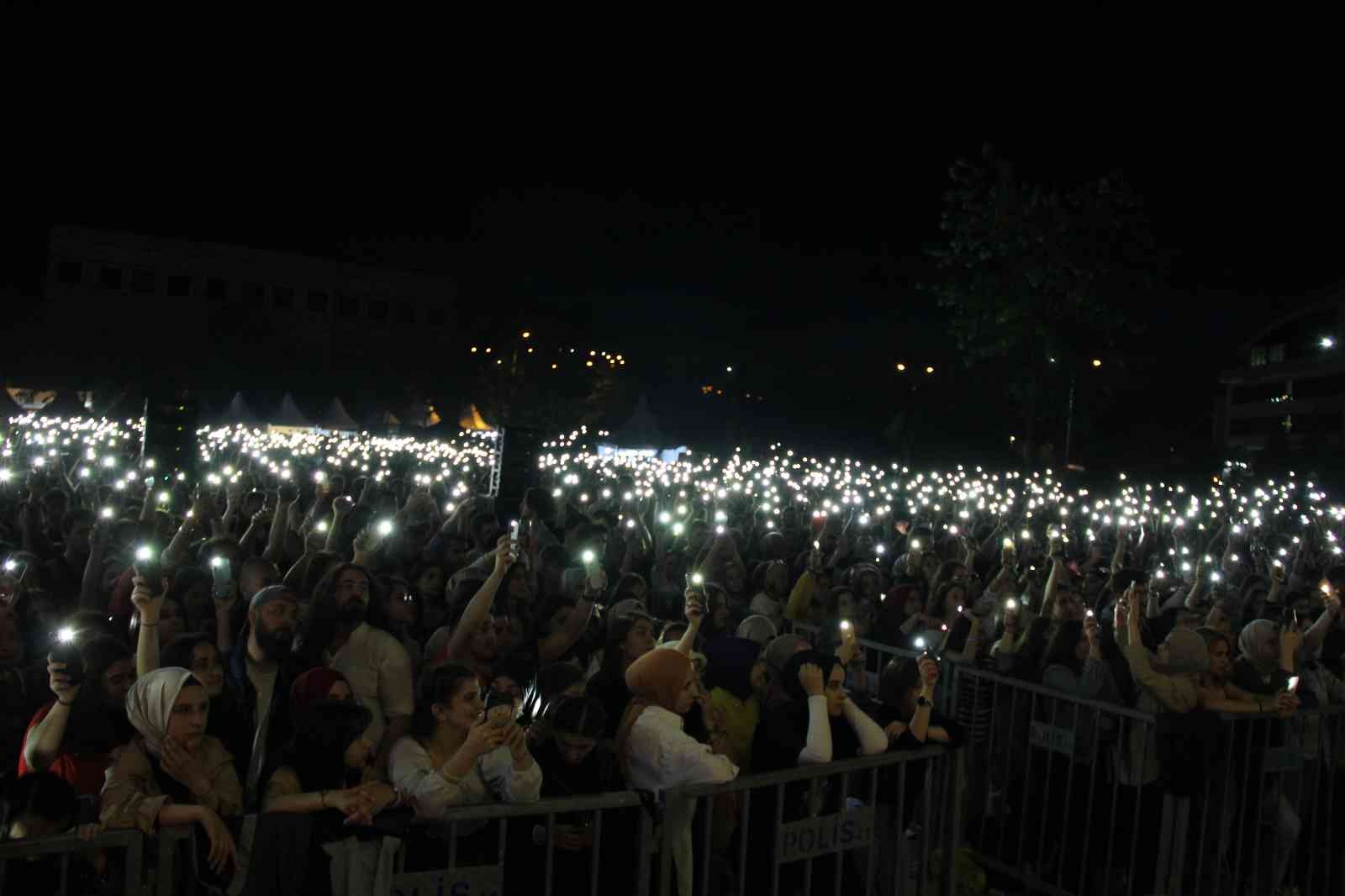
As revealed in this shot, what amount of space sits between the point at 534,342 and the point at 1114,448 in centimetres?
3168

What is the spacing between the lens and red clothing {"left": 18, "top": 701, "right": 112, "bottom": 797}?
3.98m

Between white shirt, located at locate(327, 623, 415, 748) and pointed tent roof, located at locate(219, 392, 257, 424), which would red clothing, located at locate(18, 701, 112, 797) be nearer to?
white shirt, located at locate(327, 623, 415, 748)

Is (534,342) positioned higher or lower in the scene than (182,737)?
higher

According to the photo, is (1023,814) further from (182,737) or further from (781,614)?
(182,737)

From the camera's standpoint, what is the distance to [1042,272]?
82.5 ft

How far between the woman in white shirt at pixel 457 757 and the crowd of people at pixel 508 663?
0.01 metres

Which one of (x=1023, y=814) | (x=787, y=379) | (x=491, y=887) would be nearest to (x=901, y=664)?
(x=1023, y=814)

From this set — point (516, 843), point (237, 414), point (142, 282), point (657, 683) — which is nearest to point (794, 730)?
point (657, 683)

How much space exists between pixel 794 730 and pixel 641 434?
2714 cm

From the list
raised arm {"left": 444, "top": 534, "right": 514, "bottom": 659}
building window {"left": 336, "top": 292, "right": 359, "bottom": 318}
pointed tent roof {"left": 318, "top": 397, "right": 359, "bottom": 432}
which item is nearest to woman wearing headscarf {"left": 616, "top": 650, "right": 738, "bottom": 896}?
raised arm {"left": 444, "top": 534, "right": 514, "bottom": 659}

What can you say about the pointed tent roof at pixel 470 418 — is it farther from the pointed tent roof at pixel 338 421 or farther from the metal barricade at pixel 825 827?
the metal barricade at pixel 825 827

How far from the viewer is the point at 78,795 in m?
3.84

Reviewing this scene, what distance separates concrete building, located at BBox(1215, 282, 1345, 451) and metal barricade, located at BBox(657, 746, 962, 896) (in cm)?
6020

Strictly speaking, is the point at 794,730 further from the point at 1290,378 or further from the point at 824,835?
the point at 1290,378
